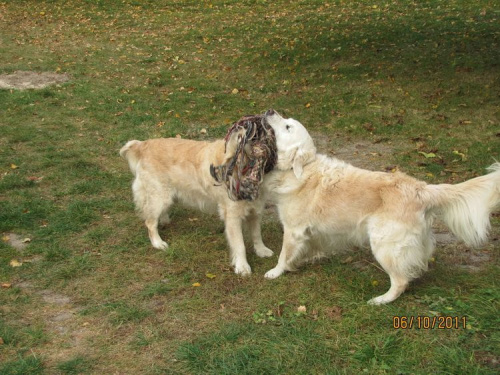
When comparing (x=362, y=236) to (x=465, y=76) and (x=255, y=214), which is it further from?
(x=465, y=76)

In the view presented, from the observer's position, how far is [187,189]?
5.74 m

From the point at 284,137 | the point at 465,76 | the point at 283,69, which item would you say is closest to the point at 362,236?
the point at 284,137

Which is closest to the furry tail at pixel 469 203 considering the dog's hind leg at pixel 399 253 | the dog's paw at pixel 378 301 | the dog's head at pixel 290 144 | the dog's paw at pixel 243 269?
the dog's hind leg at pixel 399 253

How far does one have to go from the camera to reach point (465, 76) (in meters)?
10.8

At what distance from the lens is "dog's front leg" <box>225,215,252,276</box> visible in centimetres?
525

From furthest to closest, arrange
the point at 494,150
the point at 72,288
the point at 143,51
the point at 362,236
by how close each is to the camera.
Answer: the point at 143,51 → the point at 494,150 → the point at 72,288 → the point at 362,236

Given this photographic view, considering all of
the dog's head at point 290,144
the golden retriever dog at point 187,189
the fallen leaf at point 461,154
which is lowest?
the fallen leaf at point 461,154

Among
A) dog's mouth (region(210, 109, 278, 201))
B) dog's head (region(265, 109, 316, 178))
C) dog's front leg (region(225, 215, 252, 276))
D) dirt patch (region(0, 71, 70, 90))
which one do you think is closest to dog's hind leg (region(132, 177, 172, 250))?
dog's front leg (region(225, 215, 252, 276))

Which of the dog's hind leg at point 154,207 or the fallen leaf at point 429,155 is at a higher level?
the dog's hind leg at point 154,207

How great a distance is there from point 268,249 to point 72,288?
2002mm

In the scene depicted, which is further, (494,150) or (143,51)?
(143,51)

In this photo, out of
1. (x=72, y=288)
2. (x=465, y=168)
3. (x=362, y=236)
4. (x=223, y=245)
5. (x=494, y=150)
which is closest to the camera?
(x=362, y=236)

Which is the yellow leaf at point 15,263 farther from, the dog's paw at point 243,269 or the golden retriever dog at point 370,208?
the golden retriever dog at point 370,208

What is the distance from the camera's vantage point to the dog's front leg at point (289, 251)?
4.94m
